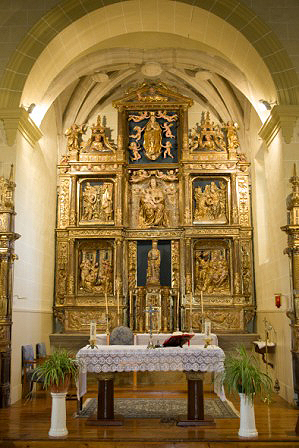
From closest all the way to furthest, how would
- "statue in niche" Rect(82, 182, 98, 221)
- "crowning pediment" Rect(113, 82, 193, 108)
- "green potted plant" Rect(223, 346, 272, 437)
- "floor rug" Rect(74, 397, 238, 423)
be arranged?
"green potted plant" Rect(223, 346, 272, 437)
"floor rug" Rect(74, 397, 238, 423)
"statue in niche" Rect(82, 182, 98, 221)
"crowning pediment" Rect(113, 82, 193, 108)

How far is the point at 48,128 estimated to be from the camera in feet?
40.5

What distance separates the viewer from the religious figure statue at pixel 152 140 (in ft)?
43.2

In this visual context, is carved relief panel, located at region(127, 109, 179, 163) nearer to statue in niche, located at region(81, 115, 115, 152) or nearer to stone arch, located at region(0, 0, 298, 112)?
statue in niche, located at region(81, 115, 115, 152)

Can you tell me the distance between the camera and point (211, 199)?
42.1 ft

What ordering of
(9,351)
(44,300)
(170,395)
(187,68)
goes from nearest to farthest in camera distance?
(9,351) < (170,395) < (44,300) < (187,68)

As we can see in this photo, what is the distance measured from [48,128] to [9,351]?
19.0ft

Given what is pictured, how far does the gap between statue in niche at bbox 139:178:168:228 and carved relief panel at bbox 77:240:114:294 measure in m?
1.04

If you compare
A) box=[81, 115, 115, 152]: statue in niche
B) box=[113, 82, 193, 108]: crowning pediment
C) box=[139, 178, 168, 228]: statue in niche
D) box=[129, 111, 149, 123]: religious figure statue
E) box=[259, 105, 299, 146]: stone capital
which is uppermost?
box=[113, 82, 193, 108]: crowning pediment

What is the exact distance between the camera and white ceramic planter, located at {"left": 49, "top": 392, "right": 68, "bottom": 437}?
6.44 meters

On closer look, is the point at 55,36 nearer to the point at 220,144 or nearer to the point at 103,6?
the point at 103,6

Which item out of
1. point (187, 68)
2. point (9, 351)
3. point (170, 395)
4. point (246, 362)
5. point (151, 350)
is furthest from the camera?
point (187, 68)

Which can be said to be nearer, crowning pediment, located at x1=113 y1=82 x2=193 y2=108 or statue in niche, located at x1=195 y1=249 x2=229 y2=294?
statue in niche, located at x1=195 y1=249 x2=229 y2=294

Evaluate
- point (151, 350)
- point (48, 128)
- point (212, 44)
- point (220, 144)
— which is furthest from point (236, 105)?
point (151, 350)

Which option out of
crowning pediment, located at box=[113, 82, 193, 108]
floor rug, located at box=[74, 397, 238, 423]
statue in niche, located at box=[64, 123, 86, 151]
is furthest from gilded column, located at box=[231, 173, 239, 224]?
floor rug, located at box=[74, 397, 238, 423]
